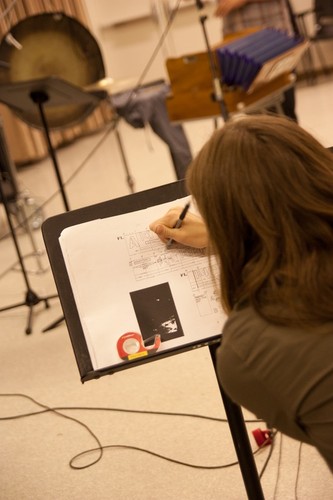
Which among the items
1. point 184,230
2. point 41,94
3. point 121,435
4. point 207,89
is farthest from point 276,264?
point 207,89

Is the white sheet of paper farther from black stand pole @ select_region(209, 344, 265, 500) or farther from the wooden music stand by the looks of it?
the wooden music stand

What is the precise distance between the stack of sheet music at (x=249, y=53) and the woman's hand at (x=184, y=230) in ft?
6.30

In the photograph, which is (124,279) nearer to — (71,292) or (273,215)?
(71,292)

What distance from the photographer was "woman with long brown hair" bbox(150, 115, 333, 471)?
1.06 m

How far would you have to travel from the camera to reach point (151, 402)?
2.60 m

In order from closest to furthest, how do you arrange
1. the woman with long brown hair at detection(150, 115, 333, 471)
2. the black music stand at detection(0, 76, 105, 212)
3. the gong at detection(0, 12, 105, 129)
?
the woman with long brown hair at detection(150, 115, 333, 471) → the black music stand at detection(0, 76, 105, 212) → the gong at detection(0, 12, 105, 129)

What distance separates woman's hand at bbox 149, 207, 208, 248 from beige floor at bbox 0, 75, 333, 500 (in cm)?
54

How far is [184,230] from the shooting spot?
1507mm

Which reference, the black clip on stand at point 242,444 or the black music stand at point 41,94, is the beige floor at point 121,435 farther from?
the black music stand at point 41,94

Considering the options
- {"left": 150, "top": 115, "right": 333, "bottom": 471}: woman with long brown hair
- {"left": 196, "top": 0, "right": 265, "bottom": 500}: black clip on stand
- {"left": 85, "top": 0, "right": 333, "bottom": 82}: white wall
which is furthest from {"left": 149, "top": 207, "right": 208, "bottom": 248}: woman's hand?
{"left": 85, "top": 0, "right": 333, "bottom": 82}: white wall

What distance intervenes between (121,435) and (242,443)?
2.88 ft

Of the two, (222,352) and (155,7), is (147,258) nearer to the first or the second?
(222,352)

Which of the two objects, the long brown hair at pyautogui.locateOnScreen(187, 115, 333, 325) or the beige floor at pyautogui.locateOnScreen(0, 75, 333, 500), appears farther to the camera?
the beige floor at pyautogui.locateOnScreen(0, 75, 333, 500)

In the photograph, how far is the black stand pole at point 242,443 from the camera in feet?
5.36
